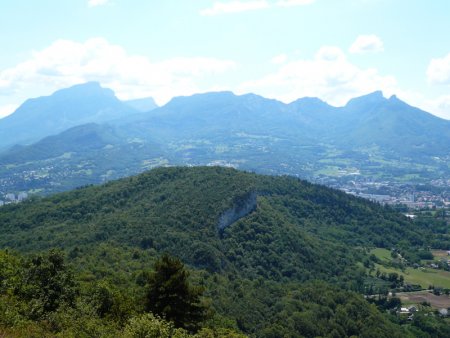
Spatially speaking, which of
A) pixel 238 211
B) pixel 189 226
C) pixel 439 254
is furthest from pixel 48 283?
pixel 439 254

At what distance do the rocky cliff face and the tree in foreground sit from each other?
58070 millimetres

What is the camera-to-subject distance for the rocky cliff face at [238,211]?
90938 millimetres

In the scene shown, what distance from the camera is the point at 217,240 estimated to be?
84812mm

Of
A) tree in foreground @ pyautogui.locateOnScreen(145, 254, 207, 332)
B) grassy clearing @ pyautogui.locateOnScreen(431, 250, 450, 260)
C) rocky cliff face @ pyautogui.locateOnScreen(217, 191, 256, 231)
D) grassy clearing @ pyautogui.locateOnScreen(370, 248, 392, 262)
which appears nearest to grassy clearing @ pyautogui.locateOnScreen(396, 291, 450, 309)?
grassy clearing @ pyautogui.locateOnScreen(370, 248, 392, 262)

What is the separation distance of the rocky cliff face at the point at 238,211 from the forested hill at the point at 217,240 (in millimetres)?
229

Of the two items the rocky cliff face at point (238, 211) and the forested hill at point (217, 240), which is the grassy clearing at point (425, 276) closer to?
the forested hill at point (217, 240)

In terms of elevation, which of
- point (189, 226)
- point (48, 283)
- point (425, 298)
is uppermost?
point (48, 283)

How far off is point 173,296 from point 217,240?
5535cm

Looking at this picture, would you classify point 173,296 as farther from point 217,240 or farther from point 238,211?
point 238,211

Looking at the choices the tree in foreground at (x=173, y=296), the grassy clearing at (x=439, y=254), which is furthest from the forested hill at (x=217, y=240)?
the tree in foreground at (x=173, y=296)

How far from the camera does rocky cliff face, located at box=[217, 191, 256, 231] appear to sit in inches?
3580

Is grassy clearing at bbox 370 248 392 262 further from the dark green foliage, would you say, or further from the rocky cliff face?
the dark green foliage

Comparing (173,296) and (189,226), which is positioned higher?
(173,296)

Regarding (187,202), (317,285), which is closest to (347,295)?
(317,285)
